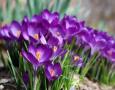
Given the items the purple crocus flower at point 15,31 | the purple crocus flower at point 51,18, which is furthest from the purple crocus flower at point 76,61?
the purple crocus flower at point 15,31

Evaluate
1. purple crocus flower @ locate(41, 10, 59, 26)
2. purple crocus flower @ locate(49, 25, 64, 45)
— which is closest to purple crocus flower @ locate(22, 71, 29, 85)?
purple crocus flower @ locate(49, 25, 64, 45)

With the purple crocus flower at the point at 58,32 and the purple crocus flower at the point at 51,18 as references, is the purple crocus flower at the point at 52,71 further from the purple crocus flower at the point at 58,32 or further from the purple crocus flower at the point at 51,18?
the purple crocus flower at the point at 51,18

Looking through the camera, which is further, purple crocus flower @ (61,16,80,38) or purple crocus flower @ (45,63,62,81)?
purple crocus flower @ (61,16,80,38)

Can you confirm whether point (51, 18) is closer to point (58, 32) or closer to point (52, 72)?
point (58, 32)

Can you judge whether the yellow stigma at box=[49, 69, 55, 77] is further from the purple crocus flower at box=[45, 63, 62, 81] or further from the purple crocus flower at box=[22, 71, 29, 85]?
the purple crocus flower at box=[22, 71, 29, 85]

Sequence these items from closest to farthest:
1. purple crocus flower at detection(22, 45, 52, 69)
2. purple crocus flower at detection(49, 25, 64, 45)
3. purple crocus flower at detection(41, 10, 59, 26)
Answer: purple crocus flower at detection(22, 45, 52, 69), purple crocus flower at detection(49, 25, 64, 45), purple crocus flower at detection(41, 10, 59, 26)

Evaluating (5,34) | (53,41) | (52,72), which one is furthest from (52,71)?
(5,34)

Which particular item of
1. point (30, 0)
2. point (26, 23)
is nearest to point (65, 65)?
point (26, 23)
